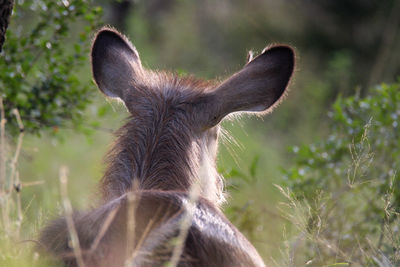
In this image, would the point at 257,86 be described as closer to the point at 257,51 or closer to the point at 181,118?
the point at 181,118

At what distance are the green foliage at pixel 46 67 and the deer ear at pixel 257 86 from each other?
1735 millimetres

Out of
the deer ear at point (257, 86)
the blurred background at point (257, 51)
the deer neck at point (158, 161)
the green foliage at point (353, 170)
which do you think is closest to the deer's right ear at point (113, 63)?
the deer neck at point (158, 161)

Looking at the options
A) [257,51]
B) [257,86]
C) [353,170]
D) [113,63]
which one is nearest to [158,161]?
[257,86]

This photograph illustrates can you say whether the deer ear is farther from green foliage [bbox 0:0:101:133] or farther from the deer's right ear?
green foliage [bbox 0:0:101:133]

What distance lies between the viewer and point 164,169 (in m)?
3.87

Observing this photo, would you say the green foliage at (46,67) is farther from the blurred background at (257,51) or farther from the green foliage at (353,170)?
the green foliage at (353,170)

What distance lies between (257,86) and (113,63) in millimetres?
1100

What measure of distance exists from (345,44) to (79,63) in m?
11.7

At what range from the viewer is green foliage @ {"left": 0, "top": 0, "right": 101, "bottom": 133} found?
17.9 ft

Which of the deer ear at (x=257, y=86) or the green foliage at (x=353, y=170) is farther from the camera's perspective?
the green foliage at (x=353, y=170)

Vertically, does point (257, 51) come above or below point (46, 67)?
below

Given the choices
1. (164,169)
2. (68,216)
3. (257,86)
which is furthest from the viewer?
(257,86)

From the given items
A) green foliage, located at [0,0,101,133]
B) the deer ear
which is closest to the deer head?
the deer ear

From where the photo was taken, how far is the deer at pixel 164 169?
2.81 m
